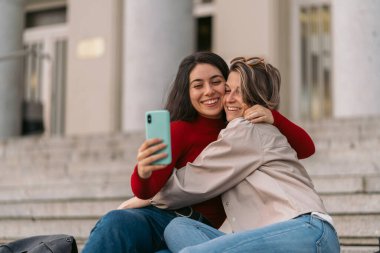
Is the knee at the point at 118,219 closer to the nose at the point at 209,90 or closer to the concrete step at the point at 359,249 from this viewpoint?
the nose at the point at 209,90

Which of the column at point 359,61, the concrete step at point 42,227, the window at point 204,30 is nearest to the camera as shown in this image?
the concrete step at point 42,227

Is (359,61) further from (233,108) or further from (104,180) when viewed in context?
(233,108)

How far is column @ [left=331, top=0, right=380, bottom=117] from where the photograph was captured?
823 centimetres

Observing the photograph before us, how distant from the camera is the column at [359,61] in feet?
27.0

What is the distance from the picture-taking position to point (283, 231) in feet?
9.88

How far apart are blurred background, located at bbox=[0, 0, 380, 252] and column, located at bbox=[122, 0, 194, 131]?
0.04 ft

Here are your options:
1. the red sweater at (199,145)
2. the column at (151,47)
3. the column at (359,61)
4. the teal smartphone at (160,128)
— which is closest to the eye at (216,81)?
the red sweater at (199,145)

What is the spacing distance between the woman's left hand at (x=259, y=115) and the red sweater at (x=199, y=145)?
0.08 metres

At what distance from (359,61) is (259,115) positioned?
520 cm

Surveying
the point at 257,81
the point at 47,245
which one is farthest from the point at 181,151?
the point at 47,245

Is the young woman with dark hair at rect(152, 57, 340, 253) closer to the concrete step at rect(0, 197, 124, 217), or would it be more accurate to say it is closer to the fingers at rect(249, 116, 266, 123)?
the fingers at rect(249, 116, 266, 123)

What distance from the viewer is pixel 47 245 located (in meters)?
3.60

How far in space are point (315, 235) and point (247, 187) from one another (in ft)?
1.33

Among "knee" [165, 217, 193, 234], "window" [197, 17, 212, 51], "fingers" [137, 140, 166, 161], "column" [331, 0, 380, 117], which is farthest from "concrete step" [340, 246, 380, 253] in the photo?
"window" [197, 17, 212, 51]
